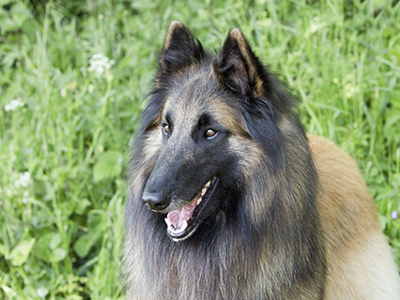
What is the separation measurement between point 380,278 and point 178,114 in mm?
2047

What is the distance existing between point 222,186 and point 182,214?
285mm

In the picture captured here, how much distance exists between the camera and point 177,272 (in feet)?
8.74

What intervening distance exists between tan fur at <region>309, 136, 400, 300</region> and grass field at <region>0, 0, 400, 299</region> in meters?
0.50

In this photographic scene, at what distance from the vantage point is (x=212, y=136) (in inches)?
98.3

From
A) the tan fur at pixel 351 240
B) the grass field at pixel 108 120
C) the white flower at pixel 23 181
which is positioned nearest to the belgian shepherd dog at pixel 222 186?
the tan fur at pixel 351 240

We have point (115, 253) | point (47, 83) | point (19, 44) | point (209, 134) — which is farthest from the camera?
point (19, 44)

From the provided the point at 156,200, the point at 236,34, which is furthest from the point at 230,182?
the point at 236,34

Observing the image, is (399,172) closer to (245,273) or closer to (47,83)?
(245,273)

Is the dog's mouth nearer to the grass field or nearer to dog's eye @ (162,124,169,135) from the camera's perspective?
dog's eye @ (162,124,169,135)

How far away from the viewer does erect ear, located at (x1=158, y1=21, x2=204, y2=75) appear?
8.96 ft

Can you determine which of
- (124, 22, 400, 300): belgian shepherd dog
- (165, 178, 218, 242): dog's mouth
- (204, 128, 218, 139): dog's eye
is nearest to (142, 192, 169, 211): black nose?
(124, 22, 400, 300): belgian shepherd dog

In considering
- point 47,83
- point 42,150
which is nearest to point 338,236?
point 42,150

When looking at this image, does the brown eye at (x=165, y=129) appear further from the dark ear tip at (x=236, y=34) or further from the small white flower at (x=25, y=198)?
the small white flower at (x=25, y=198)

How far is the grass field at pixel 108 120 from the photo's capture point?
3.89m
